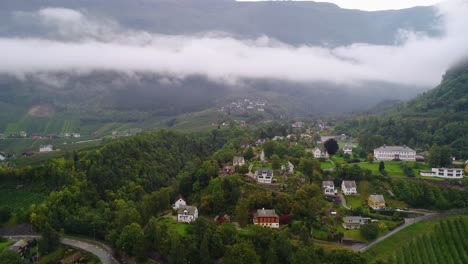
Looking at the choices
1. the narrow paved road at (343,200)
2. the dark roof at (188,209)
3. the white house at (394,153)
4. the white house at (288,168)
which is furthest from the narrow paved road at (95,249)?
the white house at (394,153)

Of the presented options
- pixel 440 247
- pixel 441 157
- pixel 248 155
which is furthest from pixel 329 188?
pixel 441 157

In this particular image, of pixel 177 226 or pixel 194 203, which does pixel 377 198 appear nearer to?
pixel 194 203

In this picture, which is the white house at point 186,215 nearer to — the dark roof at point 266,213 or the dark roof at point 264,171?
the dark roof at point 266,213

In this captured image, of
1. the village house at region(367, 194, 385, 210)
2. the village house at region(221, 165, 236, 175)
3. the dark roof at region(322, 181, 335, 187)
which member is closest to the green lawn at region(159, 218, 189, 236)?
the village house at region(221, 165, 236, 175)

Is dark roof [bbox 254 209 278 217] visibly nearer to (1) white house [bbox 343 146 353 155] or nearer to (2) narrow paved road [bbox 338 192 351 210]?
(2) narrow paved road [bbox 338 192 351 210]

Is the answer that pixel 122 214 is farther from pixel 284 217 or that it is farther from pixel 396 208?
pixel 396 208

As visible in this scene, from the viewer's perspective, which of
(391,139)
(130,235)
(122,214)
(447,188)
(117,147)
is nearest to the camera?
(130,235)

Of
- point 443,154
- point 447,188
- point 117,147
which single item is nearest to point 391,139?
point 443,154

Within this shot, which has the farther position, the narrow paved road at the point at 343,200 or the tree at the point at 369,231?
the narrow paved road at the point at 343,200
